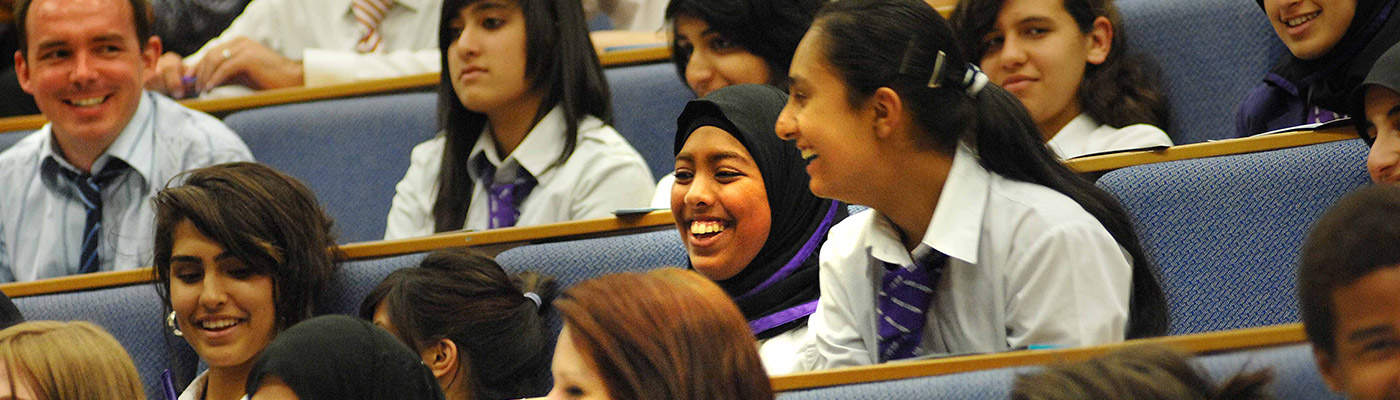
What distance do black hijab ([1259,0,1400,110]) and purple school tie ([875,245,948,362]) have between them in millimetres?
604

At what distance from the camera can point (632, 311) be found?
96cm

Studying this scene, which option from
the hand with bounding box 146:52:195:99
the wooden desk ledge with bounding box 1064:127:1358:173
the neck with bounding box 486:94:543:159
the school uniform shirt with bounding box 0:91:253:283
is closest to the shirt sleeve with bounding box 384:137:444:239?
the neck with bounding box 486:94:543:159

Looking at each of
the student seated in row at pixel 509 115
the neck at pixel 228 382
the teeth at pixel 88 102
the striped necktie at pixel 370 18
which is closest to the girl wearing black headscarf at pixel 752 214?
the student seated in row at pixel 509 115

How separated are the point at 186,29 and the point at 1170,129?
175cm

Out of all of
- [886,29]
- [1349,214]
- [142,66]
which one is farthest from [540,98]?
[1349,214]

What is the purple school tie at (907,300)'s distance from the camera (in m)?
1.30

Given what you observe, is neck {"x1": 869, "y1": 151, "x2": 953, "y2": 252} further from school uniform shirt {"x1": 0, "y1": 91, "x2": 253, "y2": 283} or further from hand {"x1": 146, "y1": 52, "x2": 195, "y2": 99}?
hand {"x1": 146, "y1": 52, "x2": 195, "y2": 99}

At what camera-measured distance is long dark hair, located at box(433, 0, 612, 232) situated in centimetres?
206

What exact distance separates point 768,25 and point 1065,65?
39 cm

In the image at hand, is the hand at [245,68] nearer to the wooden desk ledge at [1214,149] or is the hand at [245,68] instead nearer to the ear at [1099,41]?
the ear at [1099,41]

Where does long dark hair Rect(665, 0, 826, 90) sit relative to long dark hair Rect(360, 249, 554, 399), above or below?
above

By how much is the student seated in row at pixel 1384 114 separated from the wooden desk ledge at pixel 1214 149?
9 centimetres

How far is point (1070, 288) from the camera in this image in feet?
4.00

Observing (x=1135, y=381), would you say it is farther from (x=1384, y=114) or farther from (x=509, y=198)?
(x=509, y=198)
